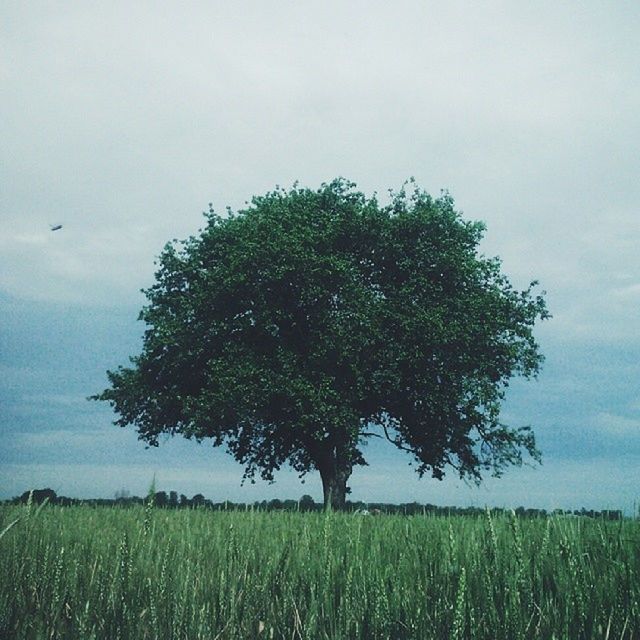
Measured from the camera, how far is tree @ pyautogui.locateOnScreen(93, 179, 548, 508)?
24.7 metres

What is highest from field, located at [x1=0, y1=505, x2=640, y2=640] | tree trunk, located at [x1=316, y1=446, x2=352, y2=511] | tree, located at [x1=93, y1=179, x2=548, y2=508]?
tree, located at [x1=93, y1=179, x2=548, y2=508]

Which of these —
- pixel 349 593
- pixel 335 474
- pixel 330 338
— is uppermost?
pixel 330 338

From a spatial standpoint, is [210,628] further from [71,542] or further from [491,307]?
[491,307]

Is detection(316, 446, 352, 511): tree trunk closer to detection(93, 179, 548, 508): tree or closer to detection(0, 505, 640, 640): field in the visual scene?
detection(93, 179, 548, 508): tree

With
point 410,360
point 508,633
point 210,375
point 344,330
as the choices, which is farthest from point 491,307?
point 508,633

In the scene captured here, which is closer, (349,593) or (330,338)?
(349,593)

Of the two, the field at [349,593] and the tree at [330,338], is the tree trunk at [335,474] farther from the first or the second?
the field at [349,593]

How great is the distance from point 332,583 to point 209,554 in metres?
1.51

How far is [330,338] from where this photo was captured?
24438 mm

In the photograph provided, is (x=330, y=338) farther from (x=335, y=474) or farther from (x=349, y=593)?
(x=349, y=593)

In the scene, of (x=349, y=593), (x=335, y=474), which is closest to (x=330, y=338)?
(x=335, y=474)

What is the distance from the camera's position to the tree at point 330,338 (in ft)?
81.1

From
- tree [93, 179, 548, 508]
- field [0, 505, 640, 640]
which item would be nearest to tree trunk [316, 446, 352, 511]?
tree [93, 179, 548, 508]

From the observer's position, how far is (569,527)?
4.05 metres
